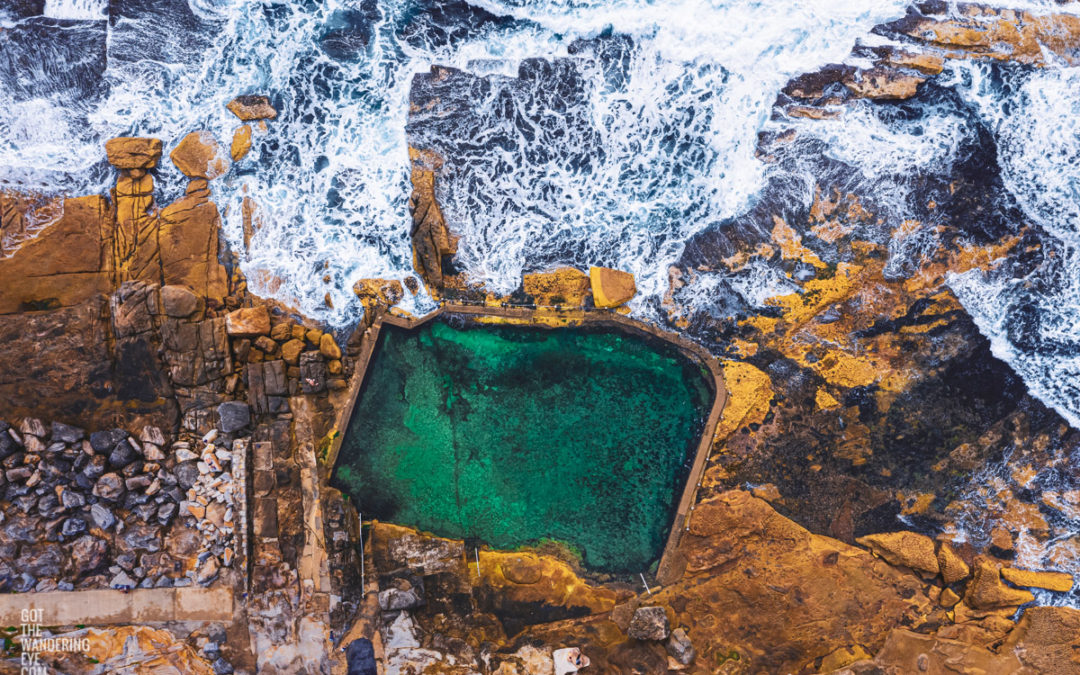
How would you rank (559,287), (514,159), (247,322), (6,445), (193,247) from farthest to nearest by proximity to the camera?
(514,159) → (559,287) → (193,247) → (247,322) → (6,445)

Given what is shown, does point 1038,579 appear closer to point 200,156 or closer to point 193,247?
point 193,247

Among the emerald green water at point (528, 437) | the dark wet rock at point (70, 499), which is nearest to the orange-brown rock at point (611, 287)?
the emerald green water at point (528, 437)

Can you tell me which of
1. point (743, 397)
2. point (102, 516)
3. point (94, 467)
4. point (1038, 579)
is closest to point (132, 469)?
point (94, 467)

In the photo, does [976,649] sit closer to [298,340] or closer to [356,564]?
[356,564]

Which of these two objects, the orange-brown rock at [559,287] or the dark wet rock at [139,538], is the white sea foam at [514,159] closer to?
the orange-brown rock at [559,287]

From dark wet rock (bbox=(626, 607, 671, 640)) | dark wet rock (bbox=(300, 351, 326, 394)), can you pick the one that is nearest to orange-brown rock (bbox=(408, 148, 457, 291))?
dark wet rock (bbox=(300, 351, 326, 394))
